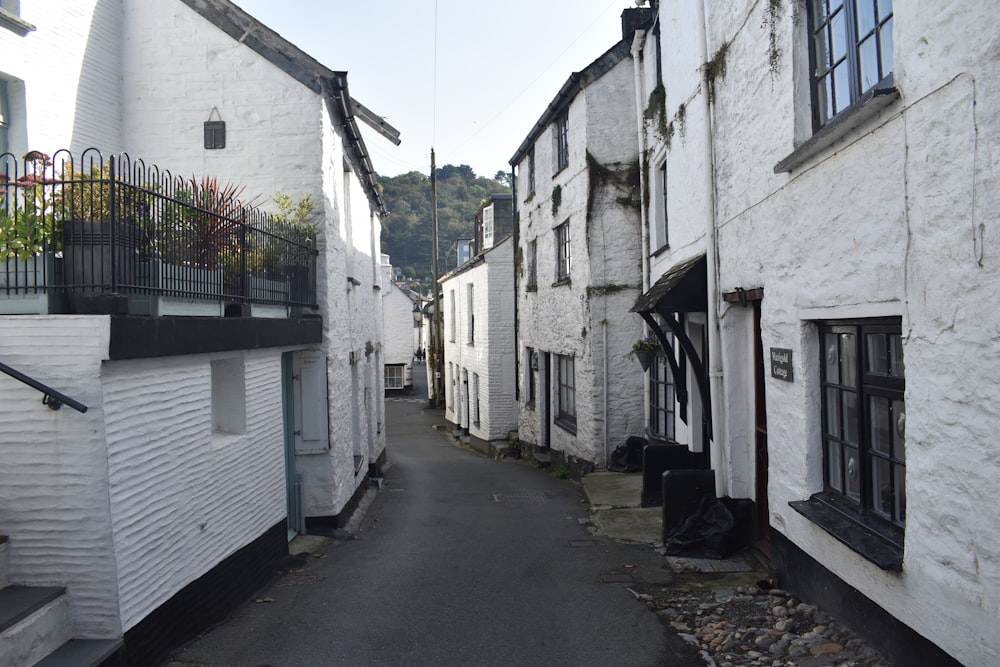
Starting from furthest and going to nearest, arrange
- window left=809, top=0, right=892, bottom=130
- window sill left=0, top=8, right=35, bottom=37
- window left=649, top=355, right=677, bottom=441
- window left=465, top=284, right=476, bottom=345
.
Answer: window left=465, top=284, right=476, bottom=345 → window left=649, top=355, right=677, bottom=441 → window sill left=0, top=8, right=35, bottom=37 → window left=809, top=0, right=892, bottom=130

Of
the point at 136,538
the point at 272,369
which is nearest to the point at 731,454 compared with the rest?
the point at 272,369

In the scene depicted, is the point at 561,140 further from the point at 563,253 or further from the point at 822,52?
the point at 822,52

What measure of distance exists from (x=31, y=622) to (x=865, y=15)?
257 inches

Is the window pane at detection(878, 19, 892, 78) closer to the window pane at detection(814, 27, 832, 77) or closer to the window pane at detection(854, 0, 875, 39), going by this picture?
the window pane at detection(854, 0, 875, 39)

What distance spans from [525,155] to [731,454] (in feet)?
46.9

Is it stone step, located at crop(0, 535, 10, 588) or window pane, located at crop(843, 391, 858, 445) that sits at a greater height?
window pane, located at crop(843, 391, 858, 445)

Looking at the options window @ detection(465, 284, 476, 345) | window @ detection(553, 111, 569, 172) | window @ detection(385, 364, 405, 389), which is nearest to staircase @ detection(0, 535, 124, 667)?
window @ detection(553, 111, 569, 172)

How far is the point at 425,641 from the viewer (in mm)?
6586

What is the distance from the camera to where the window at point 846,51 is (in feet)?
16.4

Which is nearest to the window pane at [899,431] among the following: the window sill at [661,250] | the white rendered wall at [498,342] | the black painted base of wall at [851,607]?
the black painted base of wall at [851,607]

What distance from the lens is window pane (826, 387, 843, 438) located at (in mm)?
6085

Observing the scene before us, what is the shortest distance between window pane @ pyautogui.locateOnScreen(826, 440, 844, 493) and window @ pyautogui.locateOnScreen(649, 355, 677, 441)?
6.11m

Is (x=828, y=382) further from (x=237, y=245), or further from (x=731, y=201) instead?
(x=237, y=245)

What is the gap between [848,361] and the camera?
5.85 meters
